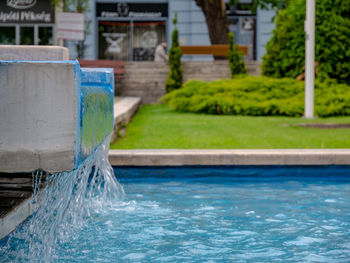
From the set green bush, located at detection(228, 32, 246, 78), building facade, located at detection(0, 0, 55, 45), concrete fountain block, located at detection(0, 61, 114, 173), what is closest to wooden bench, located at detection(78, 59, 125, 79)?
green bush, located at detection(228, 32, 246, 78)

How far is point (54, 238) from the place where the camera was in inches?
155

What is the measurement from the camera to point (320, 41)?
48.0ft

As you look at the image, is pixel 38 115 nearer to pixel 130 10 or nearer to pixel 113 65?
pixel 113 65

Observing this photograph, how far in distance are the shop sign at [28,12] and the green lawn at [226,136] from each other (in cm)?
1259

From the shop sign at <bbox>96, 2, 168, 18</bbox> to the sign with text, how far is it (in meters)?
14.7

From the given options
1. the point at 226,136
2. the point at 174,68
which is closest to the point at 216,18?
the point at 174,68

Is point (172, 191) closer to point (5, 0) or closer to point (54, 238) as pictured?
point (54, 238)

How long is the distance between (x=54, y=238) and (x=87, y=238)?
31cm

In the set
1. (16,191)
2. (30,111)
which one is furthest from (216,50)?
(30,111)

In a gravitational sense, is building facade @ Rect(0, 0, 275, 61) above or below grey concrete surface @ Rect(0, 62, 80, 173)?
above

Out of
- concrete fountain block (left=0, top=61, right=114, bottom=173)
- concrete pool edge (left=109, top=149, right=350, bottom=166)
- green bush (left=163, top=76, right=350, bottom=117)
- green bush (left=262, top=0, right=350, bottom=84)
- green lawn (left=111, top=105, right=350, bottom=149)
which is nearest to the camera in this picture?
concrete fountain block (left=0, top=61, right=114, bottom=173)

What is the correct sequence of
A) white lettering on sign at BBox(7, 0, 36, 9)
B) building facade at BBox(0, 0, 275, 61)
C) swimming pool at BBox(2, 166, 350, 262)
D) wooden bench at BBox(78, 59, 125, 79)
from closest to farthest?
swimming pool at BBox(2, 166, 350, 262) → wooden bench at BBox(78, 59, 125, 79) → white lettering on sign at BBox(7, 0, 36, 9) → building facade at BBox(0, 0, 275, 61)

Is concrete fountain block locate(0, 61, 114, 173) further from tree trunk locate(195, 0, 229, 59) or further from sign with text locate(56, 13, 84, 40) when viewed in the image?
tree trunk locate(195, 0, 229, 59)

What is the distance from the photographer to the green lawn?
7332mm
